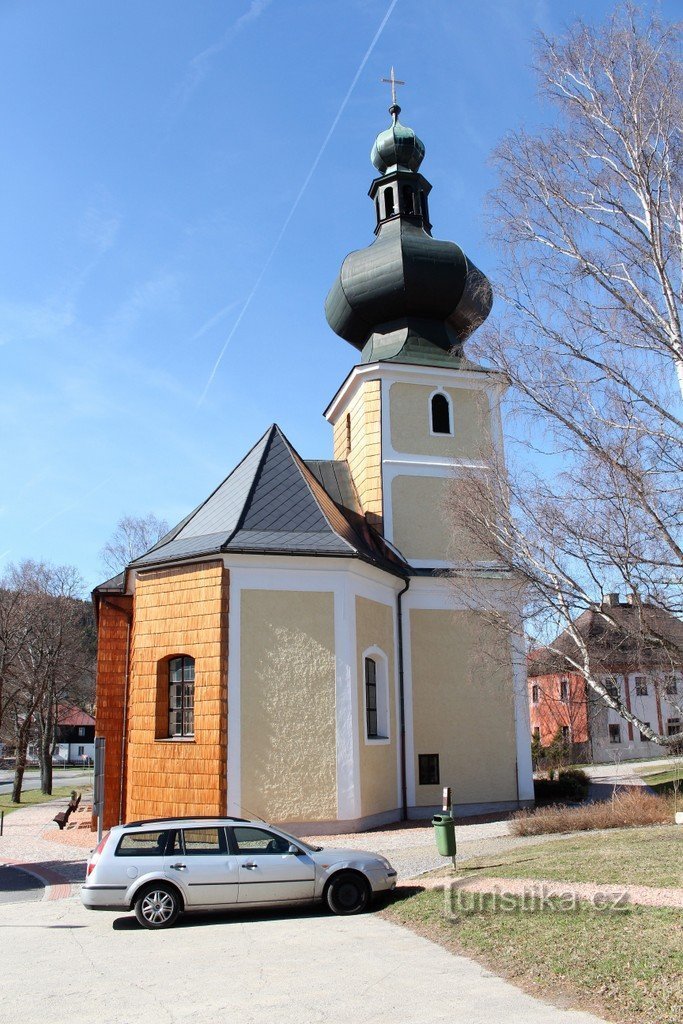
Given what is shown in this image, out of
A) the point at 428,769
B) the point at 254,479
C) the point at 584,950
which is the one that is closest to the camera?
the point at 584,950

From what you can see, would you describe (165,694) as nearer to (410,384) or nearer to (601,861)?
(601,861)

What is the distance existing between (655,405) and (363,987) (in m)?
8.05

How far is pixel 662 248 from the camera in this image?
11312mm

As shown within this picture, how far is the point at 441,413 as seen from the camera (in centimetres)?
2167

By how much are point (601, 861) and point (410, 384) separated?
44.8 feet

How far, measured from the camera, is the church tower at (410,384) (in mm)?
20594

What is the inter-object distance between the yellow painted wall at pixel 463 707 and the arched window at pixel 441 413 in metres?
4.85

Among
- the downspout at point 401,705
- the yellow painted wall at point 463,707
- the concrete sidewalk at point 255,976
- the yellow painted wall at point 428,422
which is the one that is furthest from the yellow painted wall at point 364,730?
the concrete sidewalk at point 255,976

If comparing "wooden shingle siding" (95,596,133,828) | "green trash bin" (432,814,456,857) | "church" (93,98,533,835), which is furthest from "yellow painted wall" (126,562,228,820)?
"green trash bin" (432,814,456,857)

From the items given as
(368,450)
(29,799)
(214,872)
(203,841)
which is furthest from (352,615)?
(29,799)

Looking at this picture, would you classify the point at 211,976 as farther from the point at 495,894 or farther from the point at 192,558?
the point at 192,558

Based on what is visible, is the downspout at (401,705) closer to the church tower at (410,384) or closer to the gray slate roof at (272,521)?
the gray slate roof at (272,521)

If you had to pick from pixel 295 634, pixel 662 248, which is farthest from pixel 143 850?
pixel 662 248

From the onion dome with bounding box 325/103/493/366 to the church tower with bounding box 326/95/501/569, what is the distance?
0.03 m
